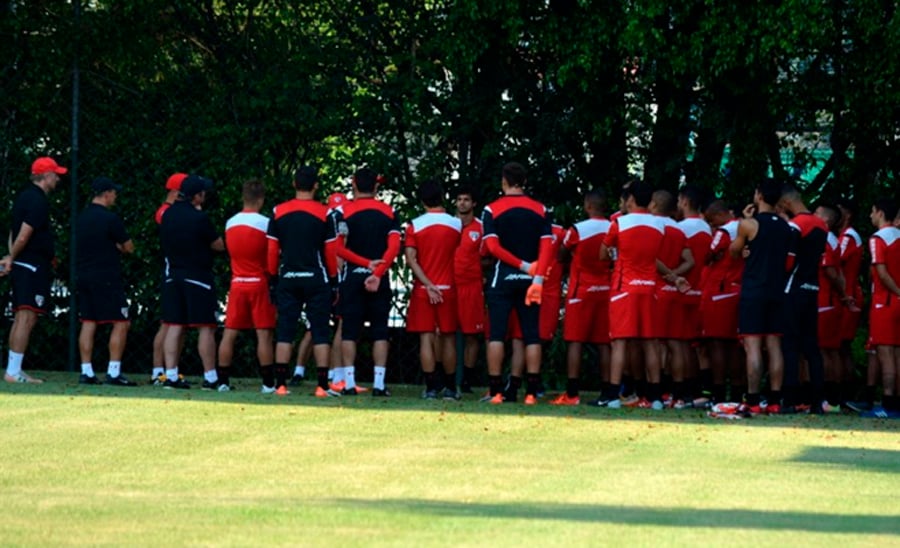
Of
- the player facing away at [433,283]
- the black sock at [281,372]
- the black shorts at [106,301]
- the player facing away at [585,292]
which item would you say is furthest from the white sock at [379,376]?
the black shorts at [106,301]

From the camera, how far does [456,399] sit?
18016mm

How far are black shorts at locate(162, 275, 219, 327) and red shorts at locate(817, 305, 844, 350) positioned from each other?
5.73 metres

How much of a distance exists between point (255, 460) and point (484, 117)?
977cm

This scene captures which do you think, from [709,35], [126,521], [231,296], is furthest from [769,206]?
[126,521]

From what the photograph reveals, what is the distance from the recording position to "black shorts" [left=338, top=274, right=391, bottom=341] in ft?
58.7

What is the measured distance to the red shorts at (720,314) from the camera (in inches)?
703

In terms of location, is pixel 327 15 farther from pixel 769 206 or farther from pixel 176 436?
pixel 176 436

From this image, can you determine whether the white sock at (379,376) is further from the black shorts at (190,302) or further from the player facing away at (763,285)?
the player facing away at (763,285)

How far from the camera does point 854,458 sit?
12.8m

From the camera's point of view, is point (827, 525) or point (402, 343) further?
point (402, 343)

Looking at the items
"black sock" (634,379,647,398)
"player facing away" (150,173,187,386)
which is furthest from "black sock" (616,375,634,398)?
"player facing away" (150,173,187,386)

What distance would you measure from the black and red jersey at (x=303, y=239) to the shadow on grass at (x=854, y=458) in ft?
18.6

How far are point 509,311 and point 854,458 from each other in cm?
518

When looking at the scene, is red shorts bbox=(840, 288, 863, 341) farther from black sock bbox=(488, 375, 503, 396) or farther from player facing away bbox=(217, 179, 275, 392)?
player facing away bbox=(217, 179, 275, 392)
